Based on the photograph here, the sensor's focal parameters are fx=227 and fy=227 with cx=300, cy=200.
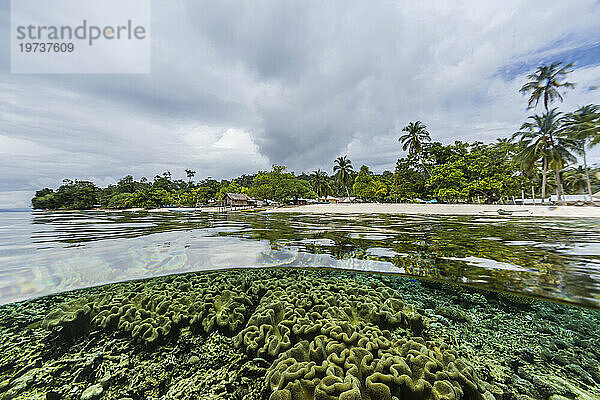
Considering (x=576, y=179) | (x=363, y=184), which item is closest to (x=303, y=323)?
(x=363, y=184)

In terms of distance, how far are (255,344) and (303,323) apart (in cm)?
70

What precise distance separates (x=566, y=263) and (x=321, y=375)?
5706 millimetres

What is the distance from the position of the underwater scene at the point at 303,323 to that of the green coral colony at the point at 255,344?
2 cm

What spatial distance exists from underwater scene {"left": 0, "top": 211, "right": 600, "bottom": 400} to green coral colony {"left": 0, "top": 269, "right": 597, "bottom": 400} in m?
0.02

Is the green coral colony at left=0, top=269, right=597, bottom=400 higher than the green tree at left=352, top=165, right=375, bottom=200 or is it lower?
lower

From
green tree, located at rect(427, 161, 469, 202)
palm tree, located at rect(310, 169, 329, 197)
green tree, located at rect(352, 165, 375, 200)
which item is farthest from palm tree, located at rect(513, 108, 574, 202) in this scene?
palm tree, located at rect(310, 169, 329, 197)

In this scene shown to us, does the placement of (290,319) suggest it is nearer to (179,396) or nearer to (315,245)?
(179,396)

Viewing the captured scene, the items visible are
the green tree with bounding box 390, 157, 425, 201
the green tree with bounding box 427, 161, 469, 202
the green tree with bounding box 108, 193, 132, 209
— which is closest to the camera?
the green tree with bounding box 427, 161, 469, 202

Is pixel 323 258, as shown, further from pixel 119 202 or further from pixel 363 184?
pixel 363 184

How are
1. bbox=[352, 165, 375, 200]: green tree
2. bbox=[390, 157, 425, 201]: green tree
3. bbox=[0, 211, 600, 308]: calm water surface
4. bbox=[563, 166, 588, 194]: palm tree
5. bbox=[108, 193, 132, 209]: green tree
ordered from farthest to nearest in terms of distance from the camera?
bbox=[352, 165, 375, 200]: green tree < bbox=[563, 166, 588, 194]: palm tree < bbox=[108, 193, 132, 209]: green tree < bbox=[390, 157, 425, 201]: green tree < bbox=[0, 211, 600, 308]: calm water surface

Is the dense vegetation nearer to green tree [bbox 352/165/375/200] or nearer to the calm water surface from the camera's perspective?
green tree [bbox 352/165/375/200]

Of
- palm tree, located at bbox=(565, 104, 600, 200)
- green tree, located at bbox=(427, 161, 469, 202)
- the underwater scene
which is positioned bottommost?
the underwater scene

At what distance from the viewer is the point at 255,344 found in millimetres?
3086

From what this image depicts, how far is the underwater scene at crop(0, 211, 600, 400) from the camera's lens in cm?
256
